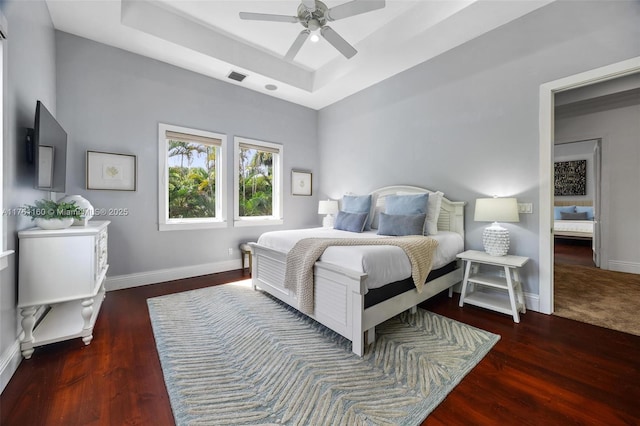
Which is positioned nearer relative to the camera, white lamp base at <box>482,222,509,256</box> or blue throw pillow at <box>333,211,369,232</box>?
white lamp base at <box>482,222,509,256</box>

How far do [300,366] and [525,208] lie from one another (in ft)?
8.97

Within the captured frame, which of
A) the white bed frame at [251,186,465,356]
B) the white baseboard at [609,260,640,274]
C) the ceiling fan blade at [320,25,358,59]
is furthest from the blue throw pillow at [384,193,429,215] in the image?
the white baseboard at [609,260,640,274]

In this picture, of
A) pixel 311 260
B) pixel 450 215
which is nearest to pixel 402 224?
pixel 450 215

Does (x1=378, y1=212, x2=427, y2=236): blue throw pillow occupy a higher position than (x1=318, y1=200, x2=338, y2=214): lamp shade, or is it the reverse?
(x1=318, y1=200, x2=338, y2=214): lamp shade

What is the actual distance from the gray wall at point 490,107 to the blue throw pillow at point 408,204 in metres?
0.54

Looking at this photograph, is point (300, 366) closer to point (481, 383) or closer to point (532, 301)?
point (481, 383)

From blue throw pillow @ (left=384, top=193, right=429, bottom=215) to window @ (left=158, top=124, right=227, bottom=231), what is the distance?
259cm

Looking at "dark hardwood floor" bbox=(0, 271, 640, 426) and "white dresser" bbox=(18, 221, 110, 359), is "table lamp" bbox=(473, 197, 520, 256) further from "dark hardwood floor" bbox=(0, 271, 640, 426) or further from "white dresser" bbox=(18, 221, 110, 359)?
"white dresser" bbox=(18, 221, 110, 359)

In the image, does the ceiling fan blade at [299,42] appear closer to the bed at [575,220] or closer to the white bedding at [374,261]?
the white bedding at [374,261]

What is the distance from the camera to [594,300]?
291 cm

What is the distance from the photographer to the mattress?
596 centimetres

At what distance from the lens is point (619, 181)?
4.11m

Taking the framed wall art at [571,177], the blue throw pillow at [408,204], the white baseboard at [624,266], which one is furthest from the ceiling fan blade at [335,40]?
the framed wall art at [571,177]

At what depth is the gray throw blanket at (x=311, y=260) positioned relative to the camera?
2268 millimetres
